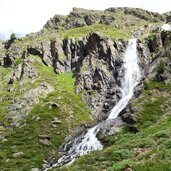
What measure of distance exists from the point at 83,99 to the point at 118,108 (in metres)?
17.3

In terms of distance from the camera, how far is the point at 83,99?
128 meters

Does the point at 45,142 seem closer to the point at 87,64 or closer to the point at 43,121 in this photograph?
the point at 43,121

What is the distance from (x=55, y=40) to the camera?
164500 millimetres

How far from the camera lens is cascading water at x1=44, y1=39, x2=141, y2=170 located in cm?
7975

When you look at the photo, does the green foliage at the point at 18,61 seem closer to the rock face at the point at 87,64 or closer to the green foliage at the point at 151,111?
the rock face at the point at 87,64

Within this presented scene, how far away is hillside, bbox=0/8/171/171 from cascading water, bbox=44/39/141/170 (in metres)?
1.99

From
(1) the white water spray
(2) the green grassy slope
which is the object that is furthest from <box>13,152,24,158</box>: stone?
(2) the green grassy slope

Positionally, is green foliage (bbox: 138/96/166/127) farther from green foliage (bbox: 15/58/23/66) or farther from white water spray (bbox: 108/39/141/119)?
green foliage (bbox: 15/58/23/66)

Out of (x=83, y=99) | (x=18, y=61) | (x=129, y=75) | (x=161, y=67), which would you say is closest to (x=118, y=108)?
(x=83, y=99)

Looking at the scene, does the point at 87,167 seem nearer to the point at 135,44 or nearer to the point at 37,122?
the point at 37,122

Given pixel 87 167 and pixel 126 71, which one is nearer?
pixel 87 167

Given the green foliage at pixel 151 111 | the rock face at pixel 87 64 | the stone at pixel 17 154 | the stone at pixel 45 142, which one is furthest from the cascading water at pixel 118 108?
the green foliage at pixel 151 111

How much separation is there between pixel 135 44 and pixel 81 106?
45.8 m

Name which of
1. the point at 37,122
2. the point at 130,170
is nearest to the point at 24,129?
the point at 37,122
